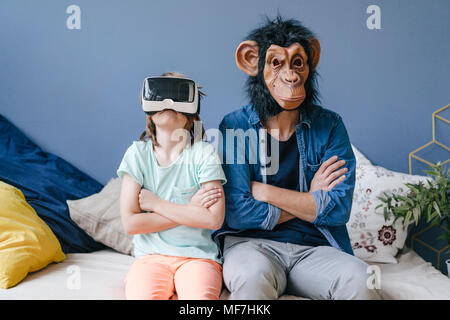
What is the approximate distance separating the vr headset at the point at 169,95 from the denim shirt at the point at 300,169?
194 millimetres

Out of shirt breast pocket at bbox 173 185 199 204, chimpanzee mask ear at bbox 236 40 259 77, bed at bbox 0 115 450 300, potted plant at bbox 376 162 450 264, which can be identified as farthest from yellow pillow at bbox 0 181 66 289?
A: potted plant at bbox 376 162 450 264

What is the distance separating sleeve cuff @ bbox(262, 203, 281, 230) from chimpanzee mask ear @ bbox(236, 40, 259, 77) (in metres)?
0.45

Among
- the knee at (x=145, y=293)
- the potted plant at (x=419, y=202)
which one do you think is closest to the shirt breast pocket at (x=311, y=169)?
the potted plant at (x=419, y=202)

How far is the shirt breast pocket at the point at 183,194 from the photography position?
47.8 inches

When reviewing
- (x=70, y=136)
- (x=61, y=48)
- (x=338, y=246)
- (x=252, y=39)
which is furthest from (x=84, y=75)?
(x=338, y=246)

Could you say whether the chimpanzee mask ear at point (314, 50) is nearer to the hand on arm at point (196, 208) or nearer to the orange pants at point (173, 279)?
the hand on arm at point (196, 208)

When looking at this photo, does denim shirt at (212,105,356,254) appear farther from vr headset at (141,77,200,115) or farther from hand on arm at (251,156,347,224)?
vr headset at (141,77,200,115)

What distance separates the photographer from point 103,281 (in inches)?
49.1

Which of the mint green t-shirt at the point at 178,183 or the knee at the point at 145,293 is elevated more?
the mint green t-shirt at the point at 178,183

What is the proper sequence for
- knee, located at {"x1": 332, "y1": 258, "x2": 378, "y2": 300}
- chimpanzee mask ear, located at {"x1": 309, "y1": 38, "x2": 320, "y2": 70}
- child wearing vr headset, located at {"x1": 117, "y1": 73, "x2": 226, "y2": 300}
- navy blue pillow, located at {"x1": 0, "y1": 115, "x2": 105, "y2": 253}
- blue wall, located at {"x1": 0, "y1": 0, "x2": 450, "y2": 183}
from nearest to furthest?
1. knee, located at {"x1": 332, "y1": 258, "x2": 378, "y2": 300}
2. child wearing vr headset, located at {"x1": 117, "y1": 73, "x2": 226, "y2": 300}
3. chimpanzee mask ear, located at {"x1": 309, "y1": 38, "x2": 320, "y2": 70}
4. navy blue pillow, located at {"x1": 0, "y1": 115, "x2": 105, "y2": 253}
5. blue wall, located at {"x1": 0, "y1": 0, "x2": 450, "y2": 183}

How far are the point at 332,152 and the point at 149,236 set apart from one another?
2.13 ft

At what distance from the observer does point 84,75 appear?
194 centimetres

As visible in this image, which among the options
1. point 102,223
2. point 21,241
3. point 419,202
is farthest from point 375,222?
point 21,241

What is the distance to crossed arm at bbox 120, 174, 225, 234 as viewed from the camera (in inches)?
45.6
